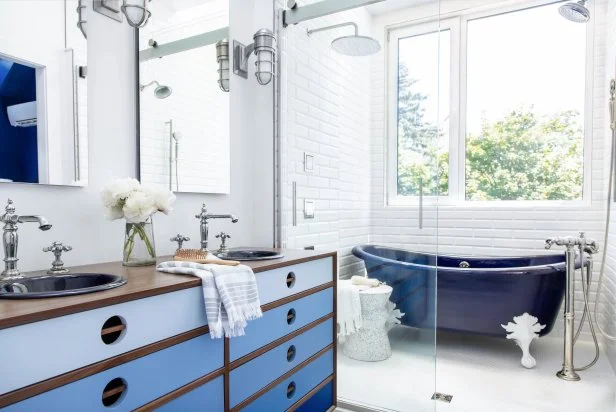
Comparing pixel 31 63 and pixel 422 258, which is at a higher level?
pixel 31 63

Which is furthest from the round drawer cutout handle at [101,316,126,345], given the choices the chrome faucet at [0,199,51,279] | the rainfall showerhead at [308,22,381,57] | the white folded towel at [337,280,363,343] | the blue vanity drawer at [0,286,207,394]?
the rainfall showerhead at [308,22,381,57]

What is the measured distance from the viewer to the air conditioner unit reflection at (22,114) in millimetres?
1438

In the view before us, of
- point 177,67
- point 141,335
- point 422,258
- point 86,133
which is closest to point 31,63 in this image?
point 86,133

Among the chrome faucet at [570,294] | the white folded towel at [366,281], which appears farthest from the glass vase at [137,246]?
the chrome faucet at [570,294]

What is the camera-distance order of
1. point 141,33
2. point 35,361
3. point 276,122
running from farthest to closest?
point 276,122 < point 141,33 < point 35,361

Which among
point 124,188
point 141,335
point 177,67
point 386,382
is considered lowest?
point 386,382

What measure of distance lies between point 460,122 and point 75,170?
321 centimetres

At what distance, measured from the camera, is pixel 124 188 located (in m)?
1.56

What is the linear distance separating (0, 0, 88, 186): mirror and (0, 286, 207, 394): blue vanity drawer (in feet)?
2.10

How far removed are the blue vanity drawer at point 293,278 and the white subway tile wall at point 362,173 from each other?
0.55 metres

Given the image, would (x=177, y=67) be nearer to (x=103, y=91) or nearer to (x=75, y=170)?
(x=103, y=91)

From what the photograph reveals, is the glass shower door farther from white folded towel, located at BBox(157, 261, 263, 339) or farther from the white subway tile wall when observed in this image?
white folded towel, located at BBox(157, 261, 263, 339)

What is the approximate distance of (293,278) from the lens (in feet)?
6.16

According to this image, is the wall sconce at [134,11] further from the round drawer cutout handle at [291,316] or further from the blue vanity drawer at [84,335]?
the round drawer cutout handle at [291,316]
